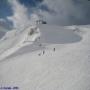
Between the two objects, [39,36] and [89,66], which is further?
[39,36]

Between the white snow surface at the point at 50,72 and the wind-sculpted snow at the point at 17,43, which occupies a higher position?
the wind-sculpted snow at the point at 17,43

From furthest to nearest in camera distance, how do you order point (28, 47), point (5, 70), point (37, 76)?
point (28, 47) → point (5, 70) → point (37, 76)

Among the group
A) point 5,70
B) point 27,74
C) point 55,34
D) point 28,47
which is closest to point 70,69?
point 27,74

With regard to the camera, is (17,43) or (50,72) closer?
(50,72)

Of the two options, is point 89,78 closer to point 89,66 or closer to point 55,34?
point 89,66

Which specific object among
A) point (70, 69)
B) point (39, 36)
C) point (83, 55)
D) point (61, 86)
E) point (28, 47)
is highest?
point (39, 36)

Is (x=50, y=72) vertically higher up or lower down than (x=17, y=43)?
lower down

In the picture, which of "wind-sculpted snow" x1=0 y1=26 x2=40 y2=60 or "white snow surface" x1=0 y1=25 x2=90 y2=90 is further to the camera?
"wind-sculpted snow" x1=0 y1=26 x2=40 y2=60

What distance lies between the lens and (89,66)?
678 inches

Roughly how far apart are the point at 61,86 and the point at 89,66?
4864mm

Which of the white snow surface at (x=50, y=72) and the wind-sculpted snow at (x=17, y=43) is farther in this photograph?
the wind-sculpted snow at (x=17, y=43)

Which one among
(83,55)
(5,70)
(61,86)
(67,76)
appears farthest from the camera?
(83,55)

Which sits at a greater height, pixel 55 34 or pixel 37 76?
pixel 55 34

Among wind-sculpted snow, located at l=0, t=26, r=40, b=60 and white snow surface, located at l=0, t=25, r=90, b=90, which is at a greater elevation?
wind-sculpted snow, located at l=0, t=26, r=40, b=60
